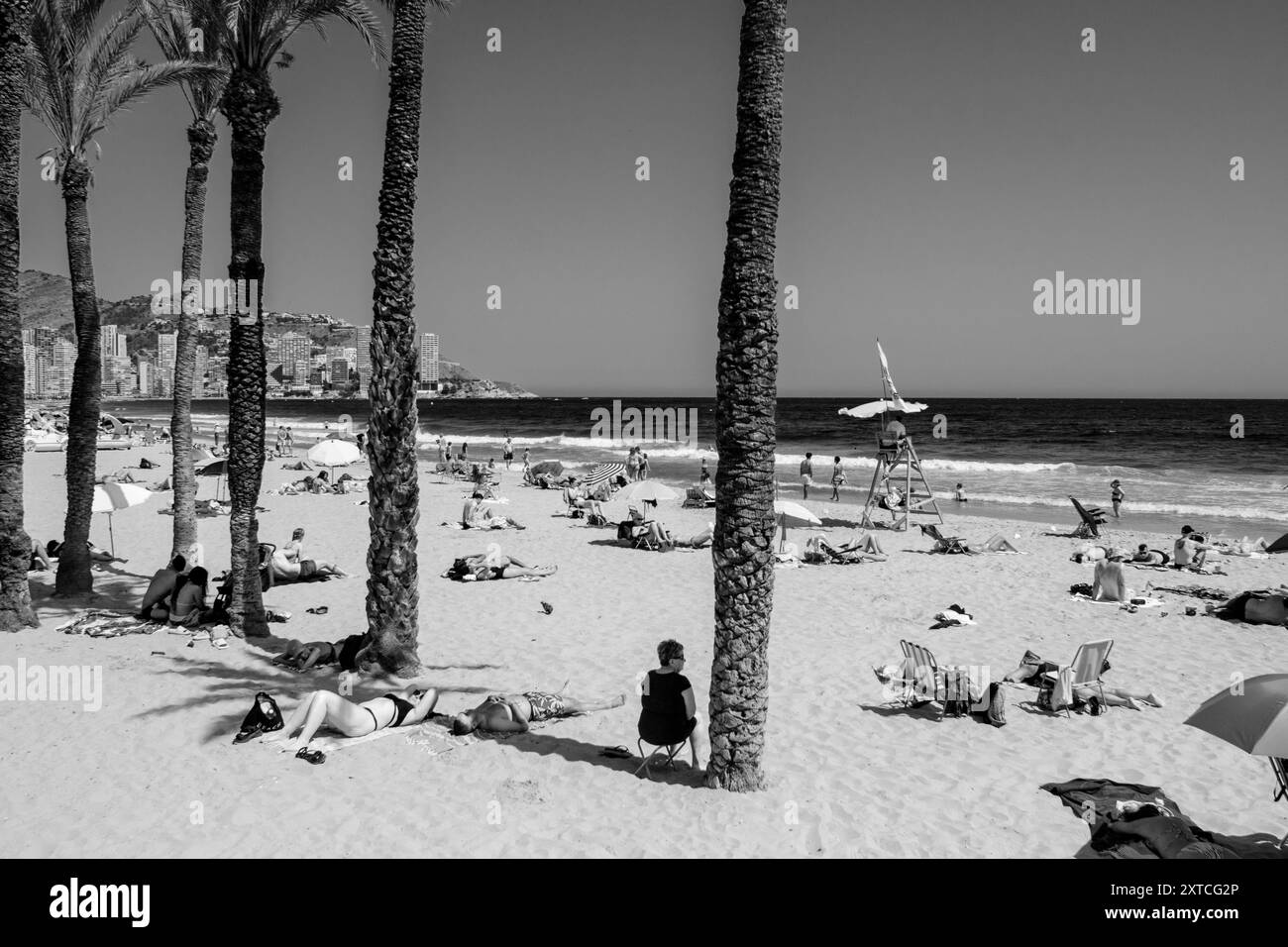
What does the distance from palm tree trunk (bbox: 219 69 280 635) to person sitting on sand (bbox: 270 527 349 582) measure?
3215 millimetres

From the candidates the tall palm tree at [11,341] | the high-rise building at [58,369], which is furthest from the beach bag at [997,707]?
the high-rise building at [58,369]

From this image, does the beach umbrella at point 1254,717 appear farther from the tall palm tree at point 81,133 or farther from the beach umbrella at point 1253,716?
the tall palm tree at point 81,133

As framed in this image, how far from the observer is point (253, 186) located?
31.6 feet

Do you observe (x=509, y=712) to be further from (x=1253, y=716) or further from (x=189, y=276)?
(x=189, y=276)

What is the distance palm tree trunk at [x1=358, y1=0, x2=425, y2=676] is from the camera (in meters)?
8.28

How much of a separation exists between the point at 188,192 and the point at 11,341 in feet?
14.5

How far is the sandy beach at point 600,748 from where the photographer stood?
5.32m

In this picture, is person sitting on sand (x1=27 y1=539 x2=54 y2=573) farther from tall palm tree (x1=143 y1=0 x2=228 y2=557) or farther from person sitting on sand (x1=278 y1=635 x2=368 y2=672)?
person sitting on sand (x1=278 y1=635 x2=368 y2=672)

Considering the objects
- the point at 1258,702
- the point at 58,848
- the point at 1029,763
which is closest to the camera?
the point at 1258,702

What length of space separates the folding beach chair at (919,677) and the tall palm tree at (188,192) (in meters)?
10.3

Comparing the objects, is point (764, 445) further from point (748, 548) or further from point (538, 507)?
point (538, 507)

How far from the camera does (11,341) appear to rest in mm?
9383
